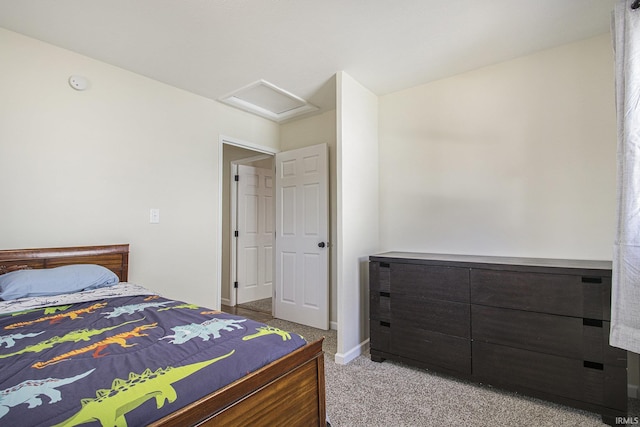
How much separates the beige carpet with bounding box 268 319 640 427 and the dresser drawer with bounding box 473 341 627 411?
10cm

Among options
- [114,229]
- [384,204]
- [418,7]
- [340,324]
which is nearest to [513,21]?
[418,7]

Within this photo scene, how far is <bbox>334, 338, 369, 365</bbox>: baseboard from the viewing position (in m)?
2.55

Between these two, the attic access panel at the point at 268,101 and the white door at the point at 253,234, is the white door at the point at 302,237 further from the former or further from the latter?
the white door at the point at 253,234

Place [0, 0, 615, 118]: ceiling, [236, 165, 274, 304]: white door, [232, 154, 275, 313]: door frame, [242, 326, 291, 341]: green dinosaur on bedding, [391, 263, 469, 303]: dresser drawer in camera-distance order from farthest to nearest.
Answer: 1. [236, 165, 274, 304]: white door
2. [232, 154, 275, 313]: door frame
3. [391, 263, 469, 303]: dresser drawer
4. [0, 0, 615, 118]: ceiling
5. [242, 326, 291, 341]: green dinosaur on bedding

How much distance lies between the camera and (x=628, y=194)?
1.41 meters

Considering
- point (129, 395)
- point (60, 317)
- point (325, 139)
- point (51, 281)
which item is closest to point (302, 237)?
point (325, 139)

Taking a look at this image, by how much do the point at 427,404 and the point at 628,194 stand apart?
1.56 m

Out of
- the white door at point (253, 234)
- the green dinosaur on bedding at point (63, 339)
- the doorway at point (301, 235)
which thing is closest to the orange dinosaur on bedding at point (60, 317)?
the green dinosaur on bedding at point (63, 339)

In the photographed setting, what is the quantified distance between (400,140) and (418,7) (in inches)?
50.7

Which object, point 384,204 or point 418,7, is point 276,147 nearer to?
point 384,204

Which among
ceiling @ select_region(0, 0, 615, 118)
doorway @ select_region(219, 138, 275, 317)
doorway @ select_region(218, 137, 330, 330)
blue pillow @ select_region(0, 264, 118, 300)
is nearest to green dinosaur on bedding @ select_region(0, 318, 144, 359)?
blue pillow @ select_region(0, 264, 118, 300)

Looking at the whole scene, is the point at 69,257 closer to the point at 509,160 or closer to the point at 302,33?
the point at 302,33

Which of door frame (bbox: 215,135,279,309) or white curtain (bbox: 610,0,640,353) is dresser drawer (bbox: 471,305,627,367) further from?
door frame (bbox: 215,135,279,309)

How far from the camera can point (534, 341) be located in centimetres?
194
